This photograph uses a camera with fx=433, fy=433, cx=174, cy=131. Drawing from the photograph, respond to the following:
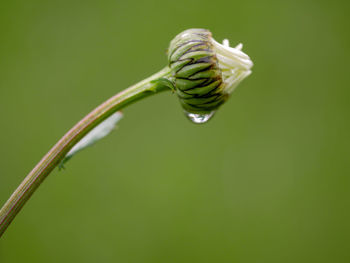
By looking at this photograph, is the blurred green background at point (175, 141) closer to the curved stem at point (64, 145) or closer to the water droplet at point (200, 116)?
the water droplet at point (200, 116)

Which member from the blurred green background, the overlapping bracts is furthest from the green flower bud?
the blurred green background

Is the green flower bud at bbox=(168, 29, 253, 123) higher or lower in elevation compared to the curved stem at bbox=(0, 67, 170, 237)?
higher

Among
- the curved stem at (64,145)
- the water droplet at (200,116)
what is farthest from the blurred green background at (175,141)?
the curved stem at (64,145)

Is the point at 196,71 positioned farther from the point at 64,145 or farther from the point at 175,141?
the point at 175,141

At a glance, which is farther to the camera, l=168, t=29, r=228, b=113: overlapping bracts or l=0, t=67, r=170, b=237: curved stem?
l=168, t=29, r=228, b=113: overlapping bracts

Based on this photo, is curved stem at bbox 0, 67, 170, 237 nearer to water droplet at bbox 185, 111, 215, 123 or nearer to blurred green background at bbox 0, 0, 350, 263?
water droplet at bbox 185, 111, 215, 123

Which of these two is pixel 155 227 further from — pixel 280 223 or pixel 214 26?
pixel 214 26
